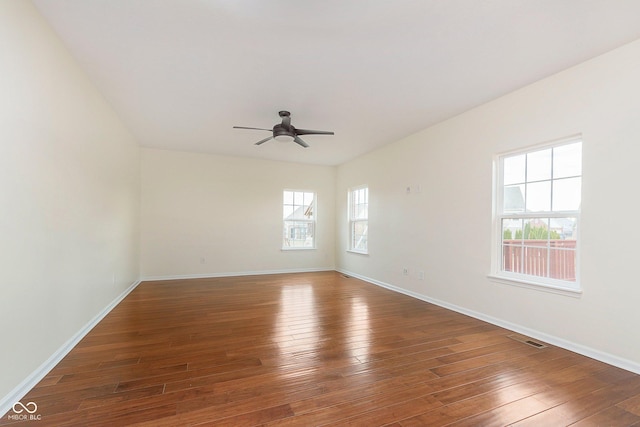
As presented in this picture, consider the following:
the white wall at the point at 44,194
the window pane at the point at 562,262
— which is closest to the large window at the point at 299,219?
the white wall at the point at 44,194

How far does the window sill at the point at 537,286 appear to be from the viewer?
267cm

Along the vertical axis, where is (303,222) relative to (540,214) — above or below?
below

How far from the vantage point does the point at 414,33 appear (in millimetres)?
2236

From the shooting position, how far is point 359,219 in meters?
6.36

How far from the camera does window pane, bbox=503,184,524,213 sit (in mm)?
3236

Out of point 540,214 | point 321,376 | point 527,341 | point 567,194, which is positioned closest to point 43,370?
point 321,376

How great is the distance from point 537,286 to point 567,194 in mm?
946

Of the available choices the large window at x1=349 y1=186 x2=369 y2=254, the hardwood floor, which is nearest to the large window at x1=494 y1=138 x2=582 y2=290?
the hardwood floor

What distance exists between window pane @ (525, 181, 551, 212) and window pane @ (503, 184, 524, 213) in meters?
0.07

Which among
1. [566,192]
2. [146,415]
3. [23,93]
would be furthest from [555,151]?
[23,93]

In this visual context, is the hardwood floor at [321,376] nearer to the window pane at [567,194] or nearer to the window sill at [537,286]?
the window sill at [537,286]

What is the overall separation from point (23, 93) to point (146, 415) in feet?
6.96

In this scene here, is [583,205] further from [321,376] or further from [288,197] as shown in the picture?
[288,197]

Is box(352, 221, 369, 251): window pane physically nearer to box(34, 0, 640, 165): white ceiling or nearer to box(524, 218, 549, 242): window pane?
box(34, 0, 640, 165): white ceiling
